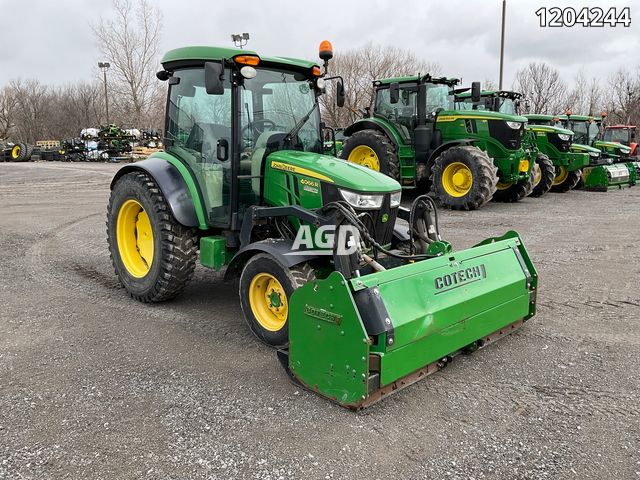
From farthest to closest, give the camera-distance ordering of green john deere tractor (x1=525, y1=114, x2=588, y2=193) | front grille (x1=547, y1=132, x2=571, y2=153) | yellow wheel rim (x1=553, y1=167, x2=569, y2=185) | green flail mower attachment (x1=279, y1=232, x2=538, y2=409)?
1. yellow wheel rim (x1=553, y1=167, x2=569, y2=185)
2. front grille (x1=547, y1=132, x2=571, y2=153)
3. green john deere tractor (x1=525, y1=114, x2=588, y2=193)
4. green flail mower attachment (x1=279, y1=232, x2=538, y2=409)

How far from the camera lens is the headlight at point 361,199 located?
411 cm

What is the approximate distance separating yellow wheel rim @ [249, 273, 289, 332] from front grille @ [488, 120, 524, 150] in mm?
8280

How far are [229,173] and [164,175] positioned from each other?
2.29 ft

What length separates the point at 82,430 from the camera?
9.93 ft

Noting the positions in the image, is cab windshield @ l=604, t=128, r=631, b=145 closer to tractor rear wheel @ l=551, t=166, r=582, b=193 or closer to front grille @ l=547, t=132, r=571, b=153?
tractor rear wheel @ l=551, t=166, r=582, b=193

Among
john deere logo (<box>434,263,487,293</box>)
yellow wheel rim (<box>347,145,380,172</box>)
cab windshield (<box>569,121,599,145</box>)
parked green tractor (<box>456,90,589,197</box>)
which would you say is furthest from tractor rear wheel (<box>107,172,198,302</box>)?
cab windshield (<box>569,121,599,145</box>)

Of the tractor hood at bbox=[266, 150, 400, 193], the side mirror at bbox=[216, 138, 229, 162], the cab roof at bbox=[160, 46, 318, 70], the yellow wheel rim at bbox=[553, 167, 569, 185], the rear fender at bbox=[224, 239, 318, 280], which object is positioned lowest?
the rear fender at bbox=[224, 239, 318, 280]

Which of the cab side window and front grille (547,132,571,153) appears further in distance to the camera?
front grille (547,132,571,153)

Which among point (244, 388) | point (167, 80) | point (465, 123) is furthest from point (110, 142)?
point (244, 388)

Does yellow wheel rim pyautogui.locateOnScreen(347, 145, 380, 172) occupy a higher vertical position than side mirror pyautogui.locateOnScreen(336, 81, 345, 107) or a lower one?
lower

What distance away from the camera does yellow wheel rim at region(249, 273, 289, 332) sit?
13.3 feet

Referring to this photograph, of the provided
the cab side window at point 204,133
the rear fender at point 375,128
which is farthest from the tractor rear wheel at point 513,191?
the cab side window at point 204,133

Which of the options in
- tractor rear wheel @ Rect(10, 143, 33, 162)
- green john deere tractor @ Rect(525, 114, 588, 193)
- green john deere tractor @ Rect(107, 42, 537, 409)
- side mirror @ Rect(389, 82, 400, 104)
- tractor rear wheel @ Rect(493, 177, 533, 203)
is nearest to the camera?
green john deere tractor @ Rect(107, 42, 537, 409)

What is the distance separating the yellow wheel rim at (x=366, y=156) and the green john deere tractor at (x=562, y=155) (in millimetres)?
4972
